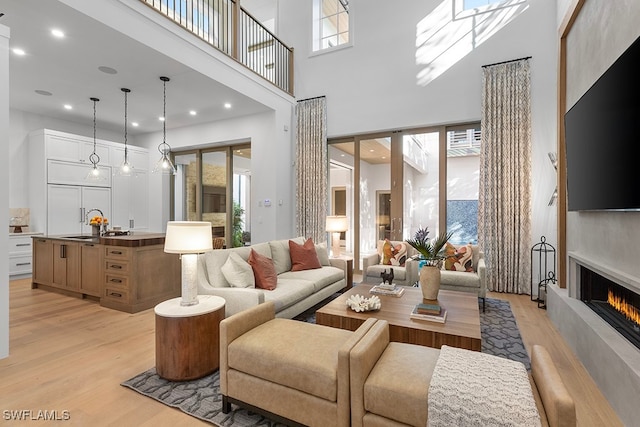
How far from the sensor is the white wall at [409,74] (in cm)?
477

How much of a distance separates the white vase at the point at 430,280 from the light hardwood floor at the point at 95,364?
3.34ft

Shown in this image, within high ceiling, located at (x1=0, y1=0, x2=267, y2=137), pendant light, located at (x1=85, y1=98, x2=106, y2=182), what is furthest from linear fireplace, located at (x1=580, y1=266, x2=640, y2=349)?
pendant light, located at (x1=85, y1=98, x2=106, y2=182)

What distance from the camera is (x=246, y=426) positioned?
1.90m

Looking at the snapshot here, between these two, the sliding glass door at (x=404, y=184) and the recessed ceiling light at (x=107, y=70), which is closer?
the recessed ceiling light at (x=107, y=70)

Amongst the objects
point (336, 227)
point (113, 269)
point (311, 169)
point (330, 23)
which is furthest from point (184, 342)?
point (330, 23)

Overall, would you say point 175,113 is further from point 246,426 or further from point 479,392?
point 479,392

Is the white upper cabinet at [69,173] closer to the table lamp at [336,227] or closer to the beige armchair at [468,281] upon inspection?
the table lamp at [336,227]

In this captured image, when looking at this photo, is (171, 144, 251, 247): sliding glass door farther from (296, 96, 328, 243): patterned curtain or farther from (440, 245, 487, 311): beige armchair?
(440, 245, 487, 311): beige armchair

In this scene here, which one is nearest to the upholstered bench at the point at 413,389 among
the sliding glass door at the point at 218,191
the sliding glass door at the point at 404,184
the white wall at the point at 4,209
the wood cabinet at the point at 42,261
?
the white wall at the point at 4,209

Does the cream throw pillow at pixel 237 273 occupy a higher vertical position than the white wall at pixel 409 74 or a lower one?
lower

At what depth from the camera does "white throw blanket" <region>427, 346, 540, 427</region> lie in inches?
50.3

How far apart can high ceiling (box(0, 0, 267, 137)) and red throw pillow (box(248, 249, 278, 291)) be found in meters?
2.84

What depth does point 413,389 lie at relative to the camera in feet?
4.82

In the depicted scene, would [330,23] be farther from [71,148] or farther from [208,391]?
[208,391]
